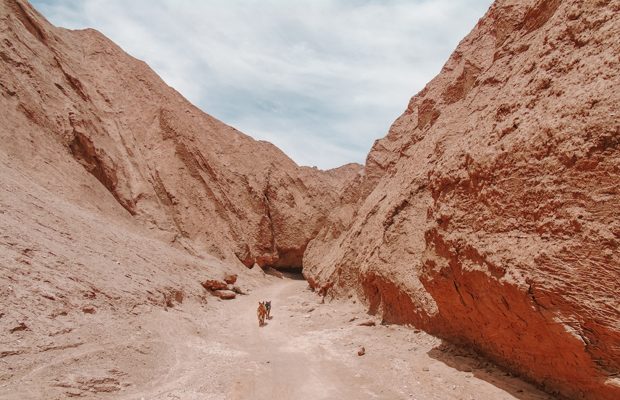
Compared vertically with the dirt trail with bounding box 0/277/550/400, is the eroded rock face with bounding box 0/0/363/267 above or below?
above

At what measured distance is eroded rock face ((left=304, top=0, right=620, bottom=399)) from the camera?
398 centimetres

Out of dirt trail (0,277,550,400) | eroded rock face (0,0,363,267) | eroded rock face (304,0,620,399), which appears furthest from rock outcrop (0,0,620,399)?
dirt trail (0,277,550,400)

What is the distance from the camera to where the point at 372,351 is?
7914mm

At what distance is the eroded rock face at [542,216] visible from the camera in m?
3.98

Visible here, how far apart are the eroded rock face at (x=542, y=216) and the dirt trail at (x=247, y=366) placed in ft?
2.29

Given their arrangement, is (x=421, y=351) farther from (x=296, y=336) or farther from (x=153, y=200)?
(x=153, y=200)

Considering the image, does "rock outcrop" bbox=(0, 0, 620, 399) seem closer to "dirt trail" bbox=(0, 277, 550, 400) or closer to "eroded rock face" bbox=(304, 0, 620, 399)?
"eroded rock face" bbox=(304, 0, 620, 399)

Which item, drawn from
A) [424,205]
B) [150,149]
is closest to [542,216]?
[424,205]

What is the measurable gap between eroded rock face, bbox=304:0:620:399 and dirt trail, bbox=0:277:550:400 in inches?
27.4

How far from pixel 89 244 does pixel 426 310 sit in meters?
9.72

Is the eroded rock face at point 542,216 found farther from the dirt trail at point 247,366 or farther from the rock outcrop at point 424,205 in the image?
the dirt trail at point 247,366

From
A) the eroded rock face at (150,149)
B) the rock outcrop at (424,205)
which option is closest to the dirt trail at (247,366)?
the rock outcrop at (424,205)

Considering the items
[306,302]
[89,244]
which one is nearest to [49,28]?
[89,244]

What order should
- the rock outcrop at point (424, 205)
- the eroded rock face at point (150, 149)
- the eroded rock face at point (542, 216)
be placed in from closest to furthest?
the eroded rock face at point (542, 216) < the rock outcrop at point (424, 205) < the eroded rock face at point (150, 149)
